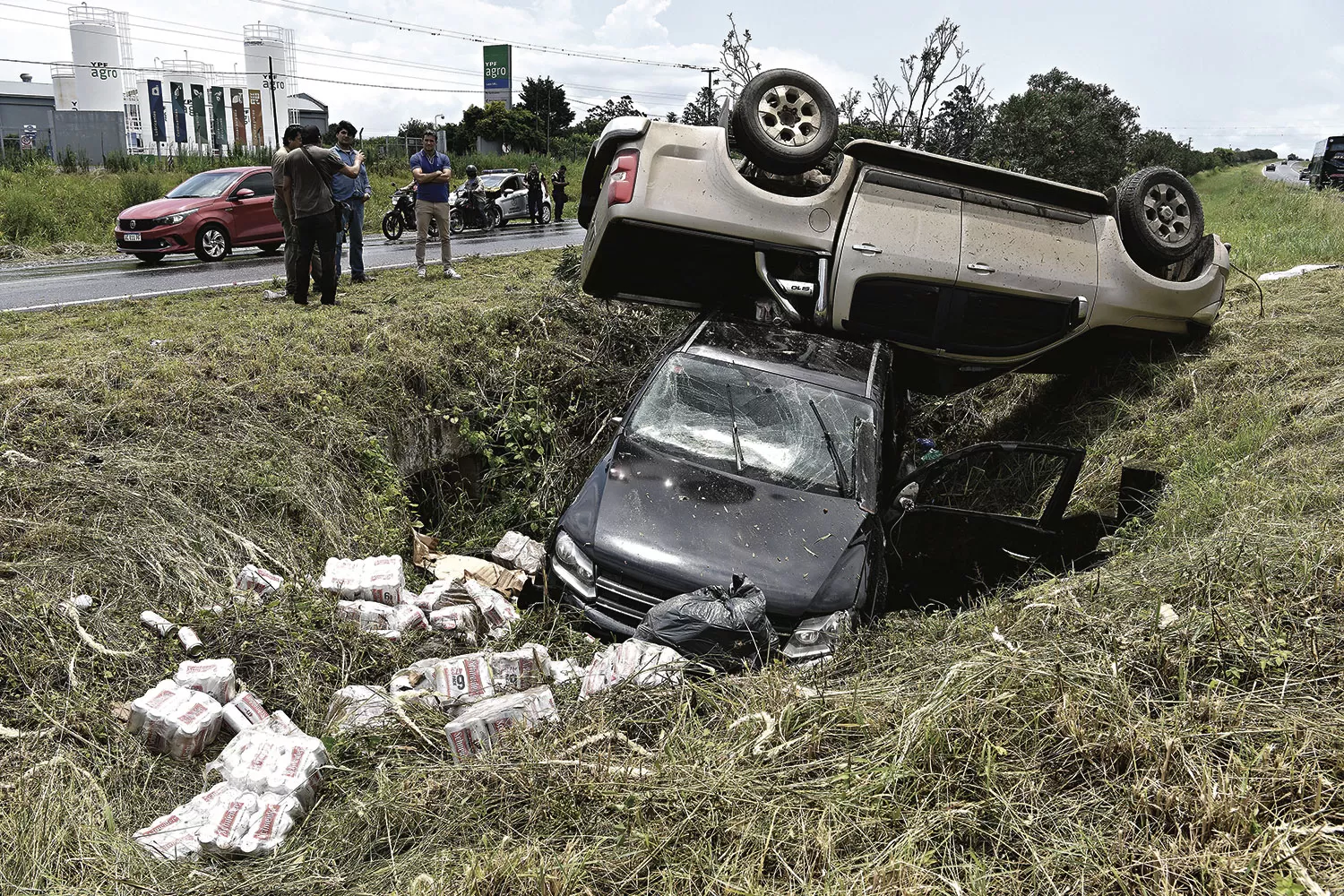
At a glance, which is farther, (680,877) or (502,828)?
(502,828)

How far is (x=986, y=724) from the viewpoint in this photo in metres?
2.85

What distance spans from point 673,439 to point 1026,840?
9.49ft

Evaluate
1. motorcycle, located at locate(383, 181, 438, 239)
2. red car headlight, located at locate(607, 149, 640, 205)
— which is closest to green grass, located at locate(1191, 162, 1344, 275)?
red car headlight, located at locate(607, 149, 640, 205)

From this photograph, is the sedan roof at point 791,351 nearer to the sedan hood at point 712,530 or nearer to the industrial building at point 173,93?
the sedan hood at point 712,530

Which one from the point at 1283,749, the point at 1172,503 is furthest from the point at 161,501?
the point at 1172,503

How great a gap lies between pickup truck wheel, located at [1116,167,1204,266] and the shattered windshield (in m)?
2.86

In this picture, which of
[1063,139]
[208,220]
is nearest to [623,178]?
[208,220]

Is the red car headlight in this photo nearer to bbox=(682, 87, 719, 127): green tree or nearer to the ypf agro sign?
bbox=(682, 87, 719, 127): green tree

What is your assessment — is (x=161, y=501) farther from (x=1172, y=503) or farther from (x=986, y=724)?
(x=1172, y=503)

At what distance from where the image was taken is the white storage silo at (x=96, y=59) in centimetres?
6950

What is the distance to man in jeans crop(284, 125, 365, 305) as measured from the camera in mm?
8266

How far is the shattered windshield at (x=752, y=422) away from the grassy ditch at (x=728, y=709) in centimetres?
94

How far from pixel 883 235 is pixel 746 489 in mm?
2359

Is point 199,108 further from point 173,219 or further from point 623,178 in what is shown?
point 623,178
